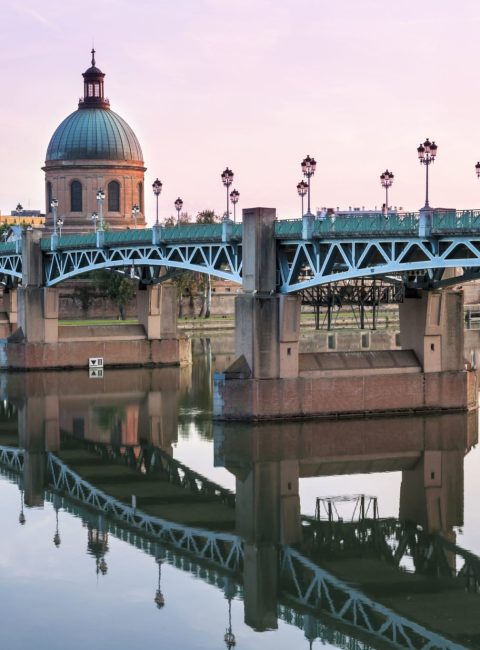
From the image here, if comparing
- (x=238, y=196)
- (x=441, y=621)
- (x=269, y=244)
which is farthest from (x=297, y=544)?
(x=238, y=196)

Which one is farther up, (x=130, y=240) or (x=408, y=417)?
(x=130, y=240)

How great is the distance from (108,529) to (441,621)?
13385mm

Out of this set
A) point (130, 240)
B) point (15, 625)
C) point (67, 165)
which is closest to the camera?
point (15, 625)

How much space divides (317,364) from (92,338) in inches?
1168

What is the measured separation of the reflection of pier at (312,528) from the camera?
3262cm

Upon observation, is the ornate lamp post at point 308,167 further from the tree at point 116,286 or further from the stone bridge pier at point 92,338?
the tree at point 116,286

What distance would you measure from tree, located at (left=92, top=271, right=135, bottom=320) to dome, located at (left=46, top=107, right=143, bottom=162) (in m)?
16.7

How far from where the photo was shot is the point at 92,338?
85.4 metres

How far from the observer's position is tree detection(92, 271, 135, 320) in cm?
11944

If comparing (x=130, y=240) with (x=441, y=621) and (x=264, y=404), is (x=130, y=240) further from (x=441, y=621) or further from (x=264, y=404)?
(x=441, y=621)

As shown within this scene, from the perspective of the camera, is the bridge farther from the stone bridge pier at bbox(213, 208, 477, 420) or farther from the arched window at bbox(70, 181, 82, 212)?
the arched window at bbox(70, 181, 82, 212)

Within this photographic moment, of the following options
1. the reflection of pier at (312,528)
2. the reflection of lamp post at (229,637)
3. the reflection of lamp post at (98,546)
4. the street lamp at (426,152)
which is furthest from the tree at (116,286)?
the reflection of lamp post at (229,637)

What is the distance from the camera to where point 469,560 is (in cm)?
3666

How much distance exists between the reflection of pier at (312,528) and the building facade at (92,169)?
76.9 metres
